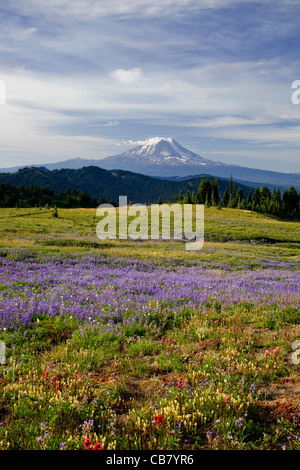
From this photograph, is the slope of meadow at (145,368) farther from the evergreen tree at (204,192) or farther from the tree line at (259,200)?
the evergreen tree at (204,192)

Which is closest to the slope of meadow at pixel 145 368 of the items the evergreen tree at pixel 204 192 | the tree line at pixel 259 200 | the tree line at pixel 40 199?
the tree line at pixel 259 200

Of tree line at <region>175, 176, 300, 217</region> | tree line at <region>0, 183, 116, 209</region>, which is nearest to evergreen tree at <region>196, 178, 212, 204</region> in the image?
tree line at <region>175, 176, 300, 217</region>

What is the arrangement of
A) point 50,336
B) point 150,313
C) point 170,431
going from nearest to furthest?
point 170,431 < point 50,336 < point 150,313

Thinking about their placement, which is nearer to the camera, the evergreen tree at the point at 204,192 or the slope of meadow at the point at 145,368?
the slope of meadow at the point at 145,368

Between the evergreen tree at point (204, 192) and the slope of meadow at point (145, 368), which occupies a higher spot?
the evergreen tree at point (204, 192)

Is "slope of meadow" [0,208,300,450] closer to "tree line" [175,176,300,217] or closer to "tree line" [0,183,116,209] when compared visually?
"tree line" [175,176,300,217]

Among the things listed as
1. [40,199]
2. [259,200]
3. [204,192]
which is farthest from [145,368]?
[40,199]

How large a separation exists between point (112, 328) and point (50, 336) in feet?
5.44

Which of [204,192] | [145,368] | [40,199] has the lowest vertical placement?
[145,368]

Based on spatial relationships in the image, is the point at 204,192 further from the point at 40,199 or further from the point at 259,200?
the point at 40,199

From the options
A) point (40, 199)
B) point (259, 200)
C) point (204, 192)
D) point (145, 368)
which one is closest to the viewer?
point (145, 368)

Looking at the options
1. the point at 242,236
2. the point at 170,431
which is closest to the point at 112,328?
the point at 170,431
